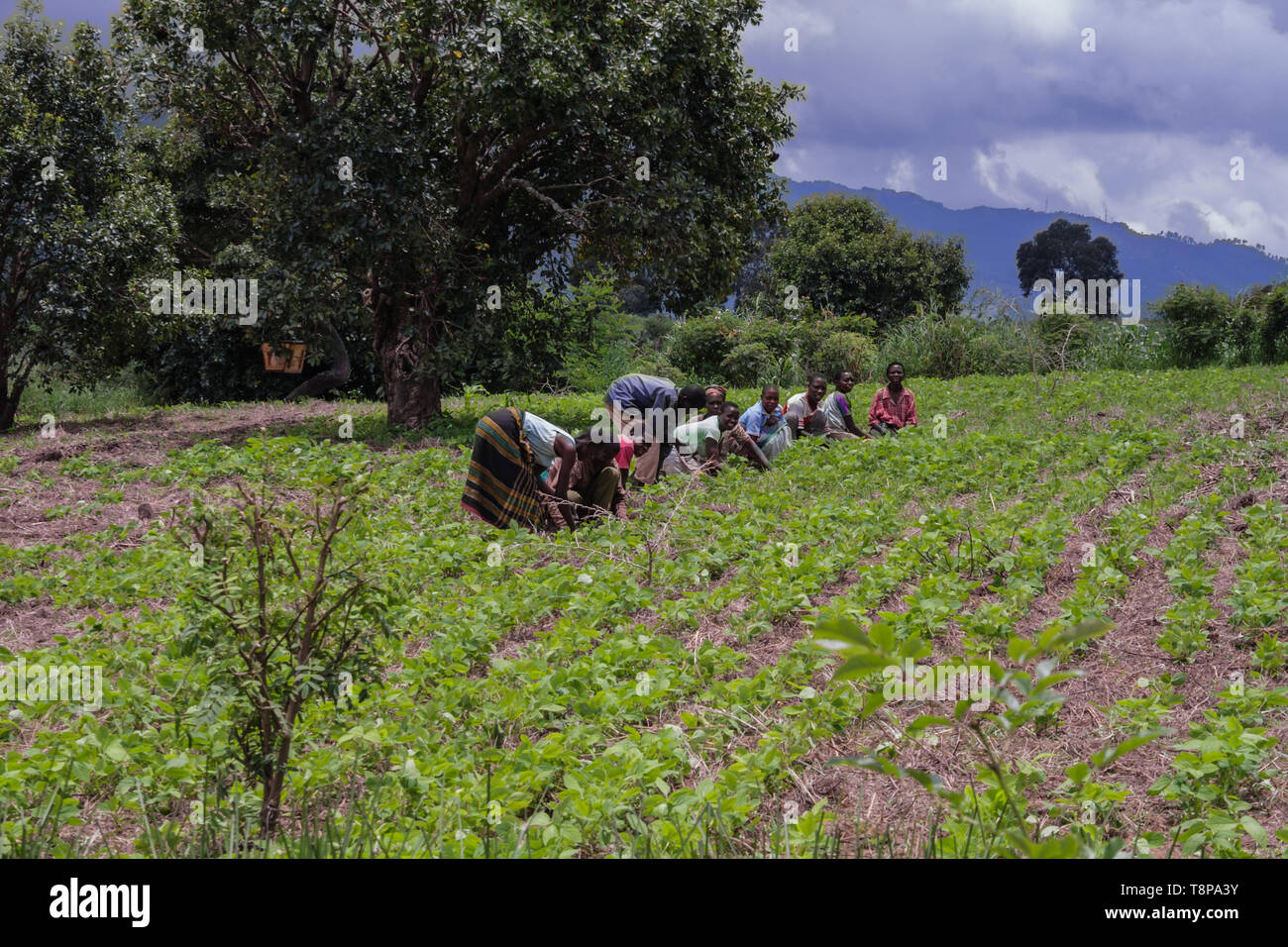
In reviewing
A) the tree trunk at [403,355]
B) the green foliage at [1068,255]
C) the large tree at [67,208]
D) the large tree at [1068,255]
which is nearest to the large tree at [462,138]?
the tree trunk at [403,355]

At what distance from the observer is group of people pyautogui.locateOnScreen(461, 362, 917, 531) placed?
773cm

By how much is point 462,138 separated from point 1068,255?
169ft

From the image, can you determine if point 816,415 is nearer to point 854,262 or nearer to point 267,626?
point 267,626

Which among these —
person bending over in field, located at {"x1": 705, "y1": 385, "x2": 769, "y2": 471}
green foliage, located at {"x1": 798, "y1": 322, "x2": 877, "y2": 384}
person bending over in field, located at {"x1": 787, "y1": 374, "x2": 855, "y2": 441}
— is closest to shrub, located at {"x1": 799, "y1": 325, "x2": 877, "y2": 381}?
green foliage, located at {"x1": 798, "y1": 322, "x2": 877, "y2": 384}

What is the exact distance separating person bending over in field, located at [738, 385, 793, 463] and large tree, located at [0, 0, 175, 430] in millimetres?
9217

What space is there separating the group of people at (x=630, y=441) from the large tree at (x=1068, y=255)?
48835 millimetres

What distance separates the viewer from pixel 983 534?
6098mm

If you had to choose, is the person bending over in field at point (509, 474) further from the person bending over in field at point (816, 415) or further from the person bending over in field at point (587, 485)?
the person bending over in field at point (816, 415)

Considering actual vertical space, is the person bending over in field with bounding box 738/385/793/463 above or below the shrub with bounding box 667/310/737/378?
below

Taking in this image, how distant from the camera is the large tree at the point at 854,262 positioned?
29.6 metres

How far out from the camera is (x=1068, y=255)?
56.2 meters

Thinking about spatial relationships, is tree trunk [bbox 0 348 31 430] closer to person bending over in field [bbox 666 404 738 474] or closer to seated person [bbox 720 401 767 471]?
person bending over in field [bbox 666 404 738 474]

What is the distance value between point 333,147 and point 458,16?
2250 millimetres
